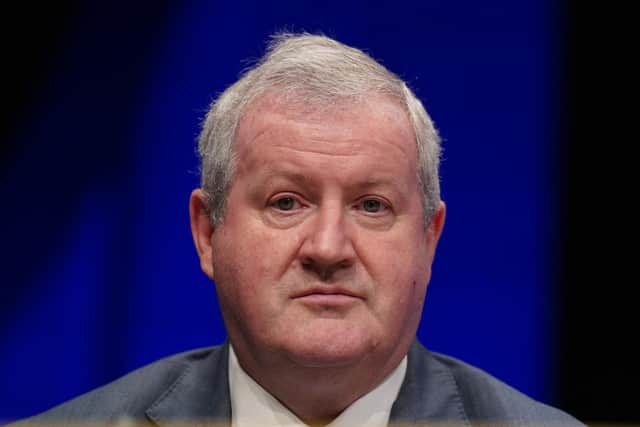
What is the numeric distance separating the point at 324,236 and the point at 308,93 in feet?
0.86

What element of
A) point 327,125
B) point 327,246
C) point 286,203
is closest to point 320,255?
point 327,246

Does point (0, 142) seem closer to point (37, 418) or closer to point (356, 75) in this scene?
point (37, 418)

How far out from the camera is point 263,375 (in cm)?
175

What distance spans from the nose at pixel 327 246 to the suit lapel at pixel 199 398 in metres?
0.35

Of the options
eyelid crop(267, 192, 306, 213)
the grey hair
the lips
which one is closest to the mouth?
the lips

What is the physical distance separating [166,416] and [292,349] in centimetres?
34

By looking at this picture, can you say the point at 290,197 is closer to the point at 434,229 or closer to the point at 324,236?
the point at 324,236

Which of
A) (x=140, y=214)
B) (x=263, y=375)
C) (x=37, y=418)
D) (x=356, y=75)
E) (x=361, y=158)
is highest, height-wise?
(x=356, y=75)

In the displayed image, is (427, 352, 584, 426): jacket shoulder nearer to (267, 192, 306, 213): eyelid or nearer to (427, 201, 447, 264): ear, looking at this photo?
(427, 201, 447, 264): ear

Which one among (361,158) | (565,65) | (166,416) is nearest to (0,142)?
(166,416)

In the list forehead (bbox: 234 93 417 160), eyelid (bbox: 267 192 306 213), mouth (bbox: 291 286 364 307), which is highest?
forehead (bbox: 234 93 417 160)

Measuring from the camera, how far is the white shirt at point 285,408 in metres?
1.75

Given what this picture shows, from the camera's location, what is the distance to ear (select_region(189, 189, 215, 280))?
184 centimetres

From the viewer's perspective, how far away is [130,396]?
6.20 ft
